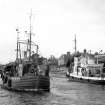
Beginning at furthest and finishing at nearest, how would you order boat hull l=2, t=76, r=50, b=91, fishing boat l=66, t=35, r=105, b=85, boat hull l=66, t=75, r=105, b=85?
fishing boat l=66, t=35, r=105, b=85
boat hull l=66, t=75, r=105, b=85
boat hull l=2, t=76, r=50, b=91

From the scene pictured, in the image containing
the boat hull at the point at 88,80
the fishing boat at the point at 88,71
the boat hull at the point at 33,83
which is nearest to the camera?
the boat hull at the point at 33,83

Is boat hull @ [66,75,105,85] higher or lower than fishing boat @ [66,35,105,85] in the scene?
lower

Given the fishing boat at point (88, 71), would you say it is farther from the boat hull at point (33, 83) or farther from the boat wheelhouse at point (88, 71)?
the boat hull at point (33, 83)

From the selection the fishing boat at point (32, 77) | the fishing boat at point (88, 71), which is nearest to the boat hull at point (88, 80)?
the fishing boat at point (88, 71)

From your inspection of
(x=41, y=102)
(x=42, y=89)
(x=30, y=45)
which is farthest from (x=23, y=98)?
(x=30, y=45)

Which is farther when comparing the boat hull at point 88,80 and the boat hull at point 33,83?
the boat hull at point 88,80

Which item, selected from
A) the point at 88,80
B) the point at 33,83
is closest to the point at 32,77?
the point at 33,83

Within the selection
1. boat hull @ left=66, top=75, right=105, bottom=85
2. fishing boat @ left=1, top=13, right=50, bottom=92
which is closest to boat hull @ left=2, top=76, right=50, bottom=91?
fishing boat @ left=1, top=13, right=50, bottom=92

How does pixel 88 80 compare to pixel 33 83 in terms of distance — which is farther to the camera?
pixel 88 80

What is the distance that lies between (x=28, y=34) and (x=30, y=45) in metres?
3.48

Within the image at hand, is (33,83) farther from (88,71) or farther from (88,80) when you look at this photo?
(88,71)

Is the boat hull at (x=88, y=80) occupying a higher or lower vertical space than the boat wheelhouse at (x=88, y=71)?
lower

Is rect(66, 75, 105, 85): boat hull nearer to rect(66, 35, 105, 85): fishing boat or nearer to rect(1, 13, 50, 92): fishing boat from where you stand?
rect(66, 35, 105, 85): fishing boat

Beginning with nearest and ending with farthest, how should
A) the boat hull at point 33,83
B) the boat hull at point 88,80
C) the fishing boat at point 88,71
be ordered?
the boat hull at point 33,83 → the boat hull at point 88,80 → the fishing boat at point 88,71
